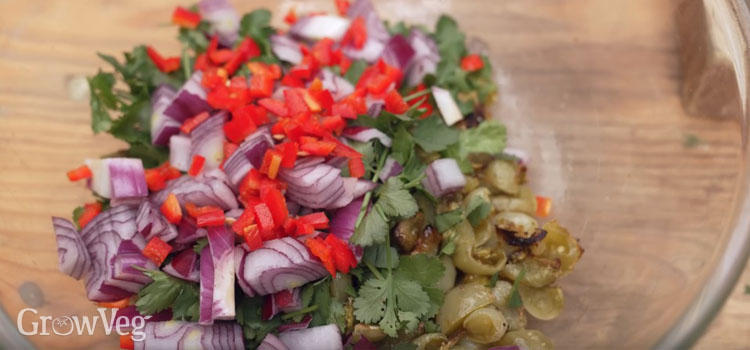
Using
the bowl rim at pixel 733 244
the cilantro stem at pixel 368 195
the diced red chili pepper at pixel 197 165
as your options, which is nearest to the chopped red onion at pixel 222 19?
the diced red chili pepper at pixel 197 165

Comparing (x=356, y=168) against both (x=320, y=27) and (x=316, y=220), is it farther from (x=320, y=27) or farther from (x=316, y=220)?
(x=320, y=27)

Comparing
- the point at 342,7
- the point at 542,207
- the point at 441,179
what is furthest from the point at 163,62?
the point at 542,207

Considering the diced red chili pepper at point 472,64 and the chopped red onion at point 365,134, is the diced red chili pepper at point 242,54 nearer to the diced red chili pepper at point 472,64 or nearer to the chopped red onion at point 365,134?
the chopped red onion at point 365,134

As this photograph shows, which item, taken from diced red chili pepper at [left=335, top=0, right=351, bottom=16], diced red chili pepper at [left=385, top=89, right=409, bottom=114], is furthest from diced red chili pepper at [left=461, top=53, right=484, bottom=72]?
diced red chili pepper at [left=335, top=0, right=351, bottom=16]

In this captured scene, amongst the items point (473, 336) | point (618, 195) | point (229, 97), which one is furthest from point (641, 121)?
point (229, 97)

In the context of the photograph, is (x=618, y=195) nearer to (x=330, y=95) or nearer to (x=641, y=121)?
(x=641, y=121)

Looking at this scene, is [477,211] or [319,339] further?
[477,211]
